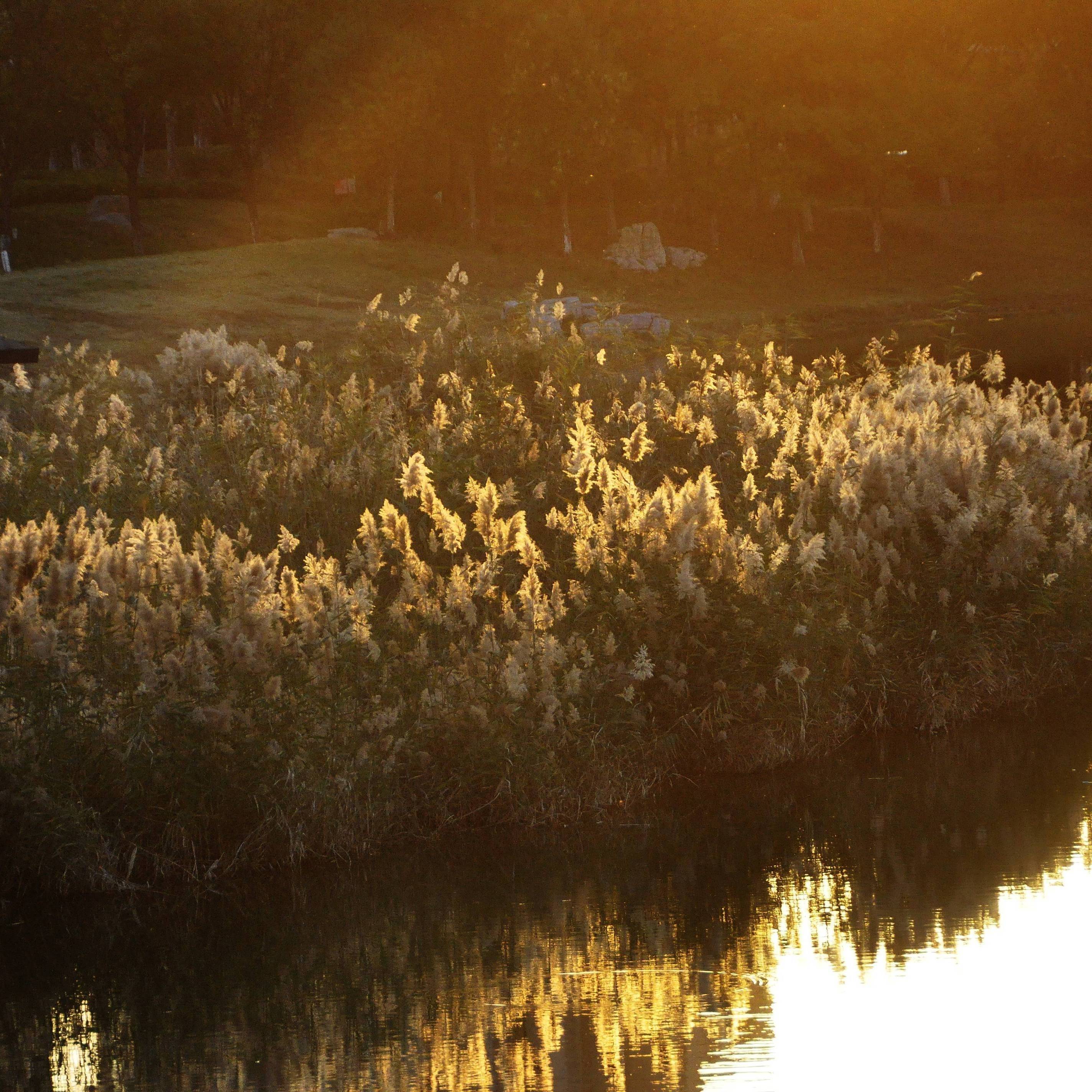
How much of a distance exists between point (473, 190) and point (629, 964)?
6127 cm

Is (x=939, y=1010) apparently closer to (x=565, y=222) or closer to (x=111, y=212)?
(x=565, y=222)

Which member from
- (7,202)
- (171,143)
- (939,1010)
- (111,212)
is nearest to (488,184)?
(111,212)

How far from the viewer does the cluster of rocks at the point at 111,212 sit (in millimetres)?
67188

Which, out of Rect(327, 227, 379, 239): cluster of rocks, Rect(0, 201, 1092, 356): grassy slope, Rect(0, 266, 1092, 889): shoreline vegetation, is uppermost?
Rect(327, 227, 379, 239): cluster of rocks

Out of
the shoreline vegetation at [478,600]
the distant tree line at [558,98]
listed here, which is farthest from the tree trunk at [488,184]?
the shoreline vegetation at [478,600]

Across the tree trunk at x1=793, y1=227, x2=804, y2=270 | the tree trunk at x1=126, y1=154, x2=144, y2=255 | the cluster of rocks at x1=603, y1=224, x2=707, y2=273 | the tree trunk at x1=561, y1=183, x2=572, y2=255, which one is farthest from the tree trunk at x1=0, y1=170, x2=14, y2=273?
the tree trunk at x1=793, y1=227, x2=804, y2=270

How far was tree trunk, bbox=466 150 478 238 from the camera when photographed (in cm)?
6750

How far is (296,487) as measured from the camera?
1412 centimetres

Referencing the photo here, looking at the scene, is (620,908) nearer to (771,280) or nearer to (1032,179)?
(771,280)

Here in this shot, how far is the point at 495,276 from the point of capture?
61.6 meters

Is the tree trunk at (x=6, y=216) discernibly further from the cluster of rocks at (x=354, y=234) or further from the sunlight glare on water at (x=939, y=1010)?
the sunlight glare on water at (x=939, y=1010)

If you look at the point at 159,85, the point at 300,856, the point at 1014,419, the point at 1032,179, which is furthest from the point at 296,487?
the point at 1032,179

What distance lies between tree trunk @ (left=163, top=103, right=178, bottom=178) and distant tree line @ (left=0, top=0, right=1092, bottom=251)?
13 centimetres

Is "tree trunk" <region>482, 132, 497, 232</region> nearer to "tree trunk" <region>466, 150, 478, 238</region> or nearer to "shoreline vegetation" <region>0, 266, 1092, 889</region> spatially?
"tree trunk" <region>466, 150, 478, 238</region>
